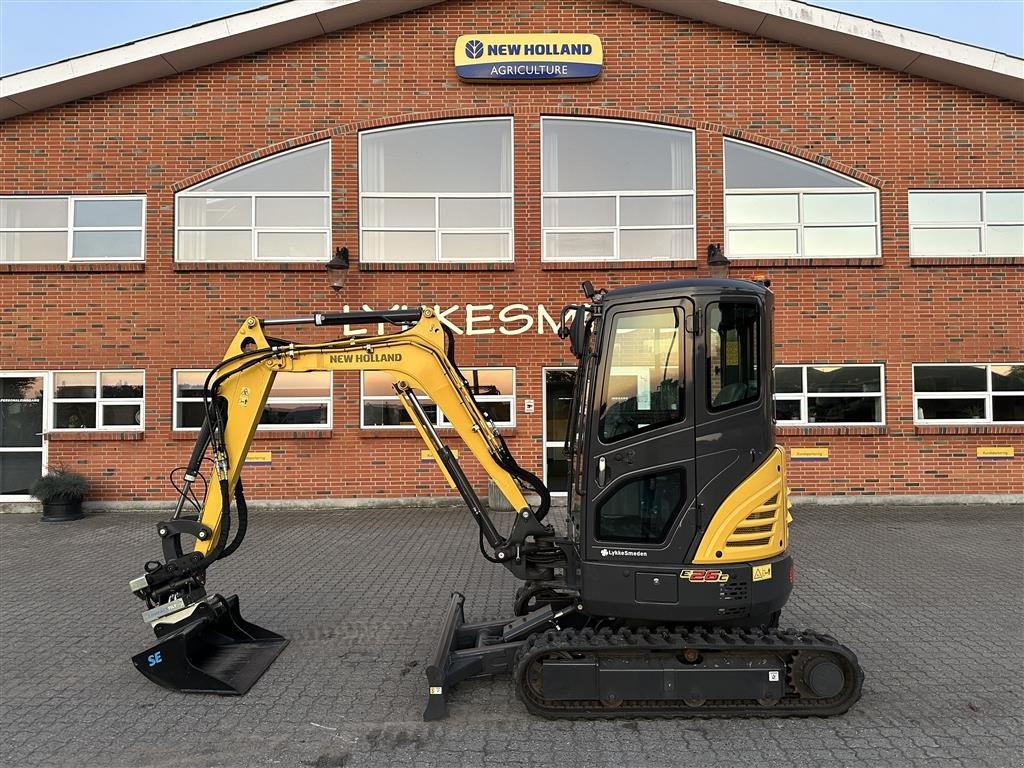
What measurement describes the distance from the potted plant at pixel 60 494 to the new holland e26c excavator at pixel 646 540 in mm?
7087

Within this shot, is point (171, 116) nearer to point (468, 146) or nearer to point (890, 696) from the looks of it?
point (468, 146)

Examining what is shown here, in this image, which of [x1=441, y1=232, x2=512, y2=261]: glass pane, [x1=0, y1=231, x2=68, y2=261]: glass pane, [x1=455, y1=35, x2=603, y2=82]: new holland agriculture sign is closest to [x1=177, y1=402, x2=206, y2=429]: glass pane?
[x1=0, y1=231, x2=68, y2=261]: glass pane

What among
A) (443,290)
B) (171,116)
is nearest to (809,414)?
(443,290)

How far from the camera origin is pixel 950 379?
10.7 meters

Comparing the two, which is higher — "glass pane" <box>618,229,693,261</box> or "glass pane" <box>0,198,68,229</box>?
"glass pane" <box>0,198,68,229</box>

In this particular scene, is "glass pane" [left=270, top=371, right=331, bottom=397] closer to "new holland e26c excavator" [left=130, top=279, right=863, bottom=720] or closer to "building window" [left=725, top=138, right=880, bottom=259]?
"new holland e26c excavator" [left=130, top=279, right=863, bottom=720]

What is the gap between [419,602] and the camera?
19.4 ft

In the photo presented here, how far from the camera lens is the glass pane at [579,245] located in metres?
10.8

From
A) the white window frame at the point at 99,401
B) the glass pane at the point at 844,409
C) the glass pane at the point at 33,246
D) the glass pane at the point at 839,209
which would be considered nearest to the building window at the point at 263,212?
Result: the glass pane at the point at 33,246

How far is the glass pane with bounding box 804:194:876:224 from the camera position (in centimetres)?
1086

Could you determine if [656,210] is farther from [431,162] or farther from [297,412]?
[297,412]

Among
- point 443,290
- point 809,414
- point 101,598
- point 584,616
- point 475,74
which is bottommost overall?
point 101,598

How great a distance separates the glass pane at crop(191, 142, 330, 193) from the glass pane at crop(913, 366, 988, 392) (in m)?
11.0

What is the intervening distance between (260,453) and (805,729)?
925 cm
